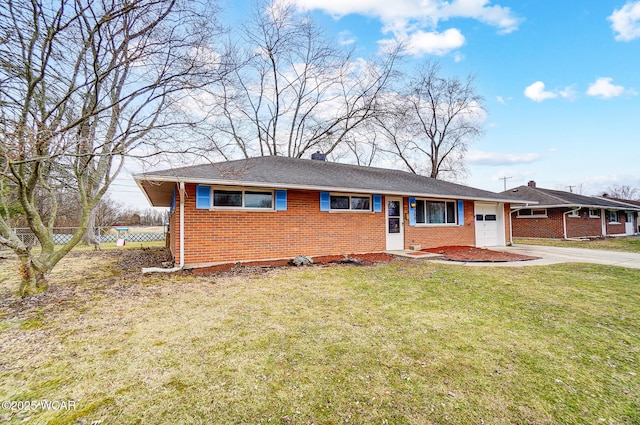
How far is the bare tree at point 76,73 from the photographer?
4.15 meters

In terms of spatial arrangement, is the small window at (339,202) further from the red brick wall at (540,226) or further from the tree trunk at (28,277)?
the red brick wall at (540,226)

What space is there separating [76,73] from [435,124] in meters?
25.9

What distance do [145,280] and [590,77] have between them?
1908 centimetres

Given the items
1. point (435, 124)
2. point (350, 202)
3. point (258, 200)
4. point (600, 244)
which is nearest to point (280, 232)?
point (258, 200)

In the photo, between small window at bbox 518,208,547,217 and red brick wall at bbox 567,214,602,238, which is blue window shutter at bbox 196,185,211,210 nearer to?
small window at bbox 518,208,547,217

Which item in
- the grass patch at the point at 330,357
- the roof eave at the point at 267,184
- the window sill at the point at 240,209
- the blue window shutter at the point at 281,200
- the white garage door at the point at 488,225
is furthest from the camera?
the white garage door at the point at 488,225

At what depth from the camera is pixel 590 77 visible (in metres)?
12.9

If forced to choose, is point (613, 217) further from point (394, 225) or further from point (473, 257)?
point (394, 225)

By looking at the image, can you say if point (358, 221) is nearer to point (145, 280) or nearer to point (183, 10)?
point (145, 280)

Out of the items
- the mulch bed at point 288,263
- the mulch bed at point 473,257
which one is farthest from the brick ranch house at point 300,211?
the mulch bed at point 473,257

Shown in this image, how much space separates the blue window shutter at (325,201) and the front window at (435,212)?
4.20 meters

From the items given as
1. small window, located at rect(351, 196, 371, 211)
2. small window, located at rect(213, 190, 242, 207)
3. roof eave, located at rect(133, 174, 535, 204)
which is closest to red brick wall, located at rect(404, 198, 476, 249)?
roof eave, located at rect(133, 174, 535, 204)

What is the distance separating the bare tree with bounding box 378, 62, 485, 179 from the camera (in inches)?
931

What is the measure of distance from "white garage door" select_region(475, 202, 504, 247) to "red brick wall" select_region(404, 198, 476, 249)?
55 centimetres
